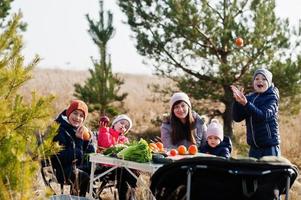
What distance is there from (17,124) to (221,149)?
3.29 meters

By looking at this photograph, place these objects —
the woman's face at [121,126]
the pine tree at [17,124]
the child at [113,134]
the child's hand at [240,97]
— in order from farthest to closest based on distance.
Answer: the woman's face at [121,126], the child at [113,134], the child's hand at [240,97], the pine tree at [17,124]

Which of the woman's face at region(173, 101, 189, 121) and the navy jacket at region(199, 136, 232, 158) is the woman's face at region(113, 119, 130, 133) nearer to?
the woman's face at region(173, 101, 189, 121)

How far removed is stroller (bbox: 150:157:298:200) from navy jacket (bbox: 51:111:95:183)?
184cm

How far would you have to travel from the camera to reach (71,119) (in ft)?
21.1

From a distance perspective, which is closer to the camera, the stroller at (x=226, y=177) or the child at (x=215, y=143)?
the stroller at (x=226, y=177)

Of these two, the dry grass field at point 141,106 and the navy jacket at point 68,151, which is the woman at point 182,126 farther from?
the dry grass field at point 141,106

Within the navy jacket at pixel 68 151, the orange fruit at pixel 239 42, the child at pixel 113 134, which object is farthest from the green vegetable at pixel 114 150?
the orange fruit at pixel 239 42

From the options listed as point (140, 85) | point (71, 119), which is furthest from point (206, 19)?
point (140, 85)

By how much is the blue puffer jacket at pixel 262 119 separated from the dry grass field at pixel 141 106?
1.98 metres

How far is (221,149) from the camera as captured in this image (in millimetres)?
6219

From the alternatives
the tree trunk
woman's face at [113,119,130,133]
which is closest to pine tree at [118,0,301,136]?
the tree trunk

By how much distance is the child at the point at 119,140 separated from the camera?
654cm

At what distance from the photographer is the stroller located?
4305 millimetres

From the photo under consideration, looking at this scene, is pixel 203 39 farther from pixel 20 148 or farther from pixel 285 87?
pixel 20 148
